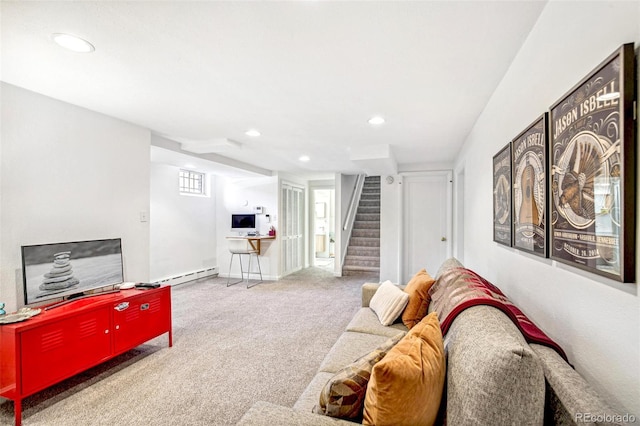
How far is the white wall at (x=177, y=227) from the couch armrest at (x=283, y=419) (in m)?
4.75

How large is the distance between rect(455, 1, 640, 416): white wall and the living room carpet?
1745 millimetres

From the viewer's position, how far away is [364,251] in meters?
7.18

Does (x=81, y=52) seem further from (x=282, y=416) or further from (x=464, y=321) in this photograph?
(x=464, y=321)

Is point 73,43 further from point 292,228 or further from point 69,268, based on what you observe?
point 292,228

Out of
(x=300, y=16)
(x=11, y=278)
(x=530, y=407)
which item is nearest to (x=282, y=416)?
(x=530, y=407)

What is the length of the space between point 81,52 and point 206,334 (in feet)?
9.19

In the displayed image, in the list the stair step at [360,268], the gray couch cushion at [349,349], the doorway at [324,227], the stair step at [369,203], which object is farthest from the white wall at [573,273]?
the doorway at [324,227]

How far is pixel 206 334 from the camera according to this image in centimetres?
332

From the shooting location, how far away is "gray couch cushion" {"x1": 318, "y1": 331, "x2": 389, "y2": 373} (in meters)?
1.80

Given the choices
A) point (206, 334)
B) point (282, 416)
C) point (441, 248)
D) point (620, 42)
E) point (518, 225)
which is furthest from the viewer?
point (441, 248)

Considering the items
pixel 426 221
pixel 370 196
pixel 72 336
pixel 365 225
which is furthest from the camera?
pixel 370 196

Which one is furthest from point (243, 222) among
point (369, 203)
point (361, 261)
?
point (369, 203)

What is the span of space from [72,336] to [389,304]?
2439mm

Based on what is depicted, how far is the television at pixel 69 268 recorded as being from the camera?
86.8 inches
